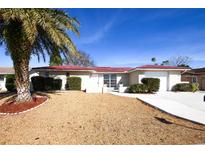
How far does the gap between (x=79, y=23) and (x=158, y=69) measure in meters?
11.8

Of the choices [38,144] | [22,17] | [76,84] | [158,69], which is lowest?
[38,144]

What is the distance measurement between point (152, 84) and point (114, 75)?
20.2 feet

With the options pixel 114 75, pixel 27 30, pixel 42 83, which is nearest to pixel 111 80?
pixel 114 75

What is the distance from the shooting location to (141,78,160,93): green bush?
20.8 meters

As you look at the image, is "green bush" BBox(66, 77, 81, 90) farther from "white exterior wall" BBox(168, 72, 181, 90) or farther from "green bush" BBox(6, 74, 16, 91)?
"white exterior wall" BBox(168, 72, 181, 90)

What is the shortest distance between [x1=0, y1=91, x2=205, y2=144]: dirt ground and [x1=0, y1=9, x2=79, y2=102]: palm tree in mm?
2605

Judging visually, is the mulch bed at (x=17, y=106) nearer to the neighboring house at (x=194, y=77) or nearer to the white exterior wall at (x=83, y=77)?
the white exterior wall at (x=83, y=77)

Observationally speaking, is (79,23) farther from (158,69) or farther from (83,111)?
(158,69)

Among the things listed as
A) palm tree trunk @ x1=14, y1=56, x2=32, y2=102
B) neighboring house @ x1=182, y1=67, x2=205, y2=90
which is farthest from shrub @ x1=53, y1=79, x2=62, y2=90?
neighboring house @ x1=182, y1=67, x2=205, y2=90

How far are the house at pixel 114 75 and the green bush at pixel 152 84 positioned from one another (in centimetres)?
103

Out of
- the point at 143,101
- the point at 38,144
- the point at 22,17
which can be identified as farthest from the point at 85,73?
the point at 38,144

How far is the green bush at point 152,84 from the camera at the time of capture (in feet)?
68.4

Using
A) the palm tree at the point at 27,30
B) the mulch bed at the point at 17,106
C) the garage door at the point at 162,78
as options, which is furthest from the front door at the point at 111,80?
the mulch bed at the point at 17,106

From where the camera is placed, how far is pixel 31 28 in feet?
34.3
